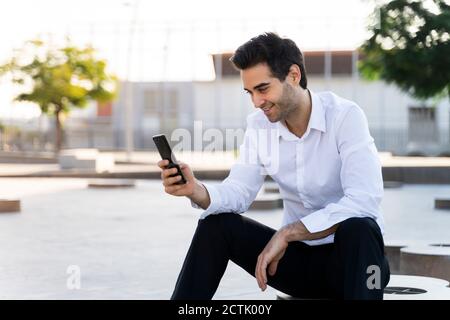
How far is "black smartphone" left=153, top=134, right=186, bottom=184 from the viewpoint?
362 centimetres

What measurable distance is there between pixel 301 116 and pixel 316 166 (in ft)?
0.73

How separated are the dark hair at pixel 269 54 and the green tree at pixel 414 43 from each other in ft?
48.5

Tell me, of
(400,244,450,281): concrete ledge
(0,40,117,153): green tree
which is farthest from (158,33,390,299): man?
(0,40,117,153): green tree

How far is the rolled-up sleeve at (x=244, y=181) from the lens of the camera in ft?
13.1

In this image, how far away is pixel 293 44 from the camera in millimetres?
3934

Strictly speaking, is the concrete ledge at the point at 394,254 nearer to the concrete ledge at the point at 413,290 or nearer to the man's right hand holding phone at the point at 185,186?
the concrete ledge at the point at 413,290

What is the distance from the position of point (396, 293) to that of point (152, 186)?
53.6 ft

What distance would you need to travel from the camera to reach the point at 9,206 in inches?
508

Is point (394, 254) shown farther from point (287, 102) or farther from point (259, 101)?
point (259, 101)

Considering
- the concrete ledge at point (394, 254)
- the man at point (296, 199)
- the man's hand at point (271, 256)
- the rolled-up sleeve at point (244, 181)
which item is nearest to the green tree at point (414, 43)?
the concrete ledge at point (394, 254)

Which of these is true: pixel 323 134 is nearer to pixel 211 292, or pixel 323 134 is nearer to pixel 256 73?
pixel 256 73

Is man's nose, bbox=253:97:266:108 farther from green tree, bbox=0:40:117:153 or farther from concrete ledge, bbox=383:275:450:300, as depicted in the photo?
green tree, bbox=0:40:117:153

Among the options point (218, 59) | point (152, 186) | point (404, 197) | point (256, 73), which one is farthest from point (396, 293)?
point (218, 59)

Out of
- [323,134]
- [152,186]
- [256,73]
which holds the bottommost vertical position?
[152,186]
